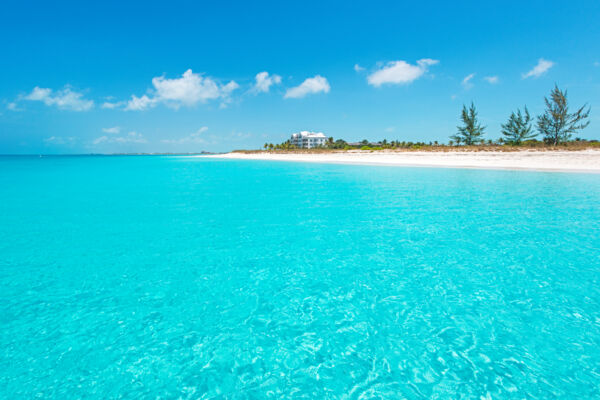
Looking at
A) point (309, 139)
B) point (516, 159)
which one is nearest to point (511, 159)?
point (516, 159)

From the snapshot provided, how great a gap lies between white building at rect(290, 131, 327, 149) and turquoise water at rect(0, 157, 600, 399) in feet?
487

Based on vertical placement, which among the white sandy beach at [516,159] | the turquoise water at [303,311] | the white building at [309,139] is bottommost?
the turquoise water at [303,311]

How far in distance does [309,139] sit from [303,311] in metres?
156

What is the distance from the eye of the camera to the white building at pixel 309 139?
15775cm

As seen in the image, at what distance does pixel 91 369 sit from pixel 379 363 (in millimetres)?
4155

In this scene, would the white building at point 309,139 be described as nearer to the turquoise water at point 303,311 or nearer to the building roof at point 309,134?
the building roof at point 309,134

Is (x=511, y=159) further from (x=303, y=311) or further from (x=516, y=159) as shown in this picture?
(x=303, y=311)

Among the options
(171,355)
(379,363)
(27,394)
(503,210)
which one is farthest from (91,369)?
(503,210)

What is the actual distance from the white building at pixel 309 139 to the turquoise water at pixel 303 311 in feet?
487

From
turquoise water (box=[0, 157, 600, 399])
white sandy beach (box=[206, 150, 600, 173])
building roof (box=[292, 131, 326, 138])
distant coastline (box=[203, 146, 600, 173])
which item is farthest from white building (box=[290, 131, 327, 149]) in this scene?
turquoise water (box=[0, 157, 600, 399])

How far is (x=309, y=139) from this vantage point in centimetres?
15700

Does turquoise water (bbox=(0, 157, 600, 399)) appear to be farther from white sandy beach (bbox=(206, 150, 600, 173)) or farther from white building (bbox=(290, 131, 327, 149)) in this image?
white building (bbox=(290, 131, 327, 149))

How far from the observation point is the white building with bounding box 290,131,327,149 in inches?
6211

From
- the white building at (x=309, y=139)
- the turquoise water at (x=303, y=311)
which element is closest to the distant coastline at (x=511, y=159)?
the turquoise water at (x=303, y=311)
